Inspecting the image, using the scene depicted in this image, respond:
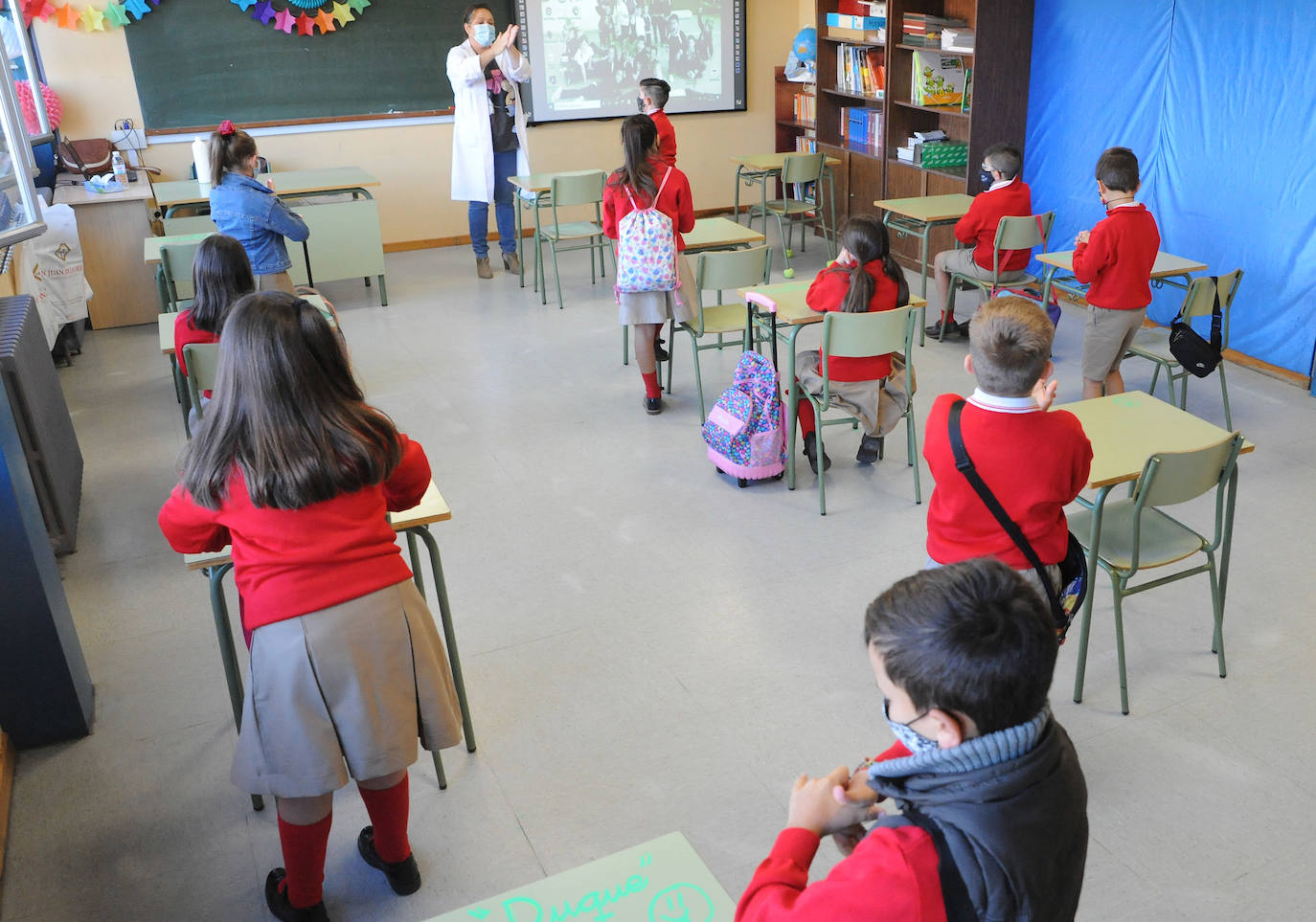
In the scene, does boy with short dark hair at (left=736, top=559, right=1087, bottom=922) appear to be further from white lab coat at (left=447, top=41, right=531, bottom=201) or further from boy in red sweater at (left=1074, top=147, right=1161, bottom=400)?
white lab coat at (left=447, top=41, right=531, bottom=201)

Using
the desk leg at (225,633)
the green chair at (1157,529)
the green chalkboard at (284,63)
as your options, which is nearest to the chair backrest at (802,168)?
the green chalkboard at (284,63)

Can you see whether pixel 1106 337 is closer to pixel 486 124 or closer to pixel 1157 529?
pixel 1157 529

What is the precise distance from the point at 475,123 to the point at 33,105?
2.70 metres

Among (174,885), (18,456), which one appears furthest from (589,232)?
(174,885)

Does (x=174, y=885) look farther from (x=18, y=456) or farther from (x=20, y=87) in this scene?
(x=20, y=87)

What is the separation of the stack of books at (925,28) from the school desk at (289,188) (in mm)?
3634

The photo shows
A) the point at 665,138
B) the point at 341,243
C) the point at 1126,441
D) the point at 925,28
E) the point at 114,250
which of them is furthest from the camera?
the point at 925,28

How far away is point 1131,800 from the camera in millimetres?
2459

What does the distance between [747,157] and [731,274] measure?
10.1 ft

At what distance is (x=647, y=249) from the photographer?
4.51 m

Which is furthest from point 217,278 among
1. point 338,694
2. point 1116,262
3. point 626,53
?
point 626,53

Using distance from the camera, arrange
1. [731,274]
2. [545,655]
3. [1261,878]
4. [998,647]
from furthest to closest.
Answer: [731,274] < [545,655] < [1261,878] < [998,647]

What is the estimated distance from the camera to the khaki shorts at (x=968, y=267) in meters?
5.42

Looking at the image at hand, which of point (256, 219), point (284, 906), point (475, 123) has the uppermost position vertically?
point (475, 123)
